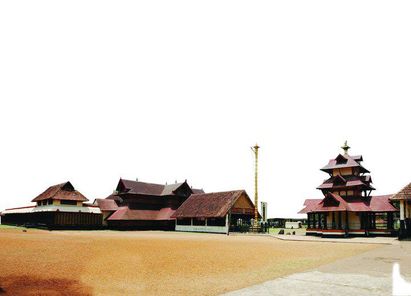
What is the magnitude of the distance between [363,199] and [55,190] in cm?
4185

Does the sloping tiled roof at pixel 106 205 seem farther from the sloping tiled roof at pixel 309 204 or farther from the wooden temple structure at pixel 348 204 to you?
the wooden temple structure at pixel 348 204

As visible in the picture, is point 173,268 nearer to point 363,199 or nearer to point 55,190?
point 363,199

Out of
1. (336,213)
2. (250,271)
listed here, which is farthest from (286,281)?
(336,213)

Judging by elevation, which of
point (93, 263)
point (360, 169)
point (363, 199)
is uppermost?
point (360, 169)

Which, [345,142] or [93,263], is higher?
[345,142]

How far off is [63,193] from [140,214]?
11.6 m

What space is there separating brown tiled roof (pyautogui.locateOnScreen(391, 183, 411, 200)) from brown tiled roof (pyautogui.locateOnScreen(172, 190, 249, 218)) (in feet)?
64.4

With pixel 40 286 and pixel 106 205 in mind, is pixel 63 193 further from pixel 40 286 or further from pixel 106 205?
pixel 40 286

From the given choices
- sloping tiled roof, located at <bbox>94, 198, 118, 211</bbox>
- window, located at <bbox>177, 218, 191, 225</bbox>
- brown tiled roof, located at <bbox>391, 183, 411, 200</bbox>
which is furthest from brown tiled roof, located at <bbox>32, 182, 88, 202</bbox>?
brown tiled roof, located at <bbox>391, 183, 411, 200</bbox>

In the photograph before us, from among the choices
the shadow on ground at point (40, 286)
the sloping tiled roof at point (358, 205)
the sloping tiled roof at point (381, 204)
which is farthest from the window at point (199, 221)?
the shadow on ground at point (40, 286)

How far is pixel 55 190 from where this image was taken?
54.4 meters

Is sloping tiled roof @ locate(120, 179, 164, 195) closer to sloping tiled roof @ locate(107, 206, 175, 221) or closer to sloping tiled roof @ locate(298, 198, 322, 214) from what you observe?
sloping tiled roof @ locate(107, 206, 175, 221)

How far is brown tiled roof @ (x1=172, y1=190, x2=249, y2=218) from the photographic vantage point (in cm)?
4703

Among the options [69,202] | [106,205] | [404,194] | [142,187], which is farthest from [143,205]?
[404,194]
